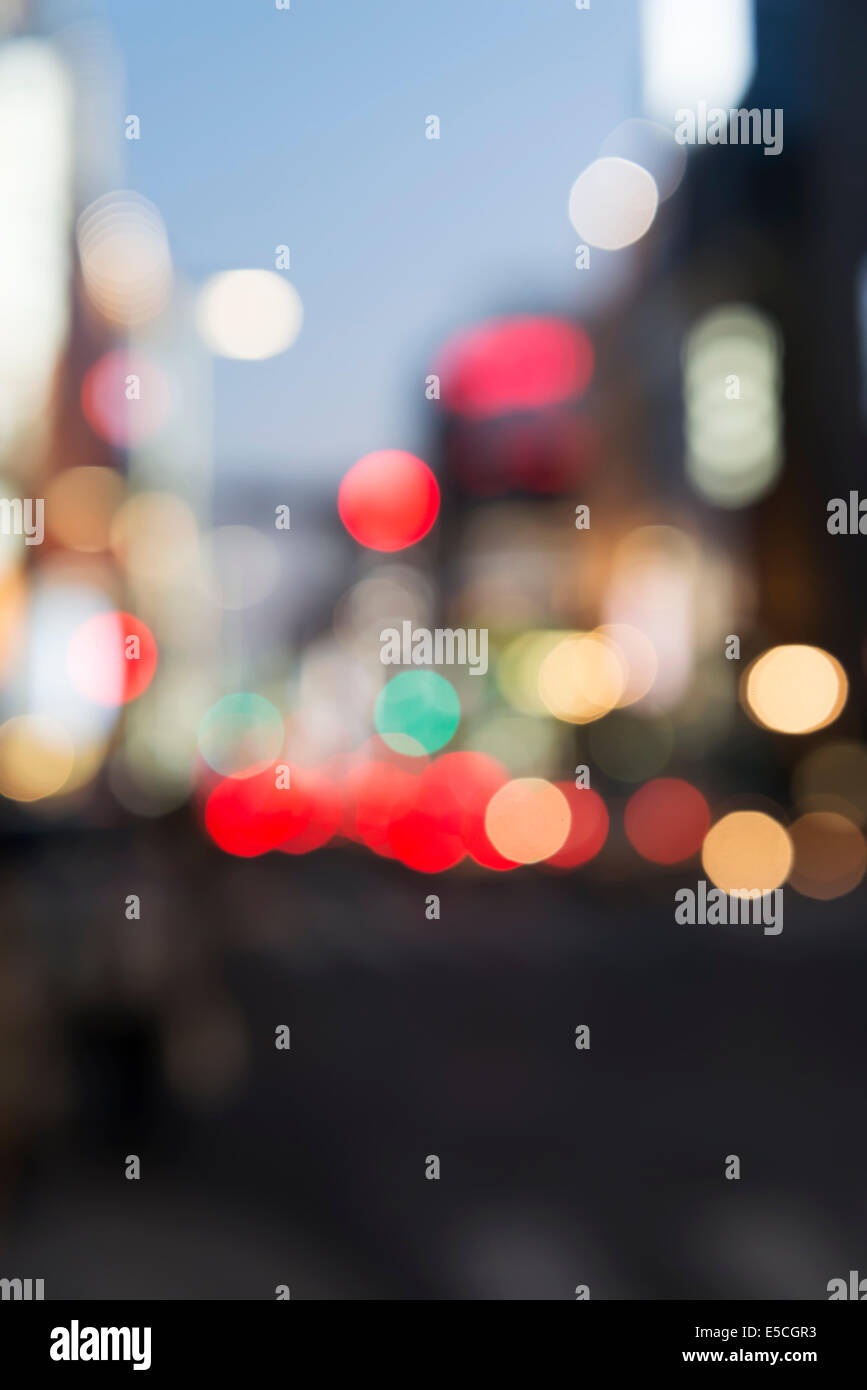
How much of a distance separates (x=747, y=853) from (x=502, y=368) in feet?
59.6

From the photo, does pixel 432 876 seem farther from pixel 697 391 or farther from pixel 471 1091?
pixel 697 391

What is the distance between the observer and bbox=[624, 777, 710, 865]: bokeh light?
16.1 metres

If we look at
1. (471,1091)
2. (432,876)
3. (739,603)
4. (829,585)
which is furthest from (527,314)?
(471,1091)

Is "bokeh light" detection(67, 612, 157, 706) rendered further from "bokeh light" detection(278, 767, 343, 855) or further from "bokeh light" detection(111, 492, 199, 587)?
"bokeh light" detection(278, 767, 343, 855)

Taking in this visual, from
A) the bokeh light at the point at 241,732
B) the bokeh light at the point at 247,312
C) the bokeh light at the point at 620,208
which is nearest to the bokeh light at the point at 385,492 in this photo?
the bokeh light at the point at 247,312

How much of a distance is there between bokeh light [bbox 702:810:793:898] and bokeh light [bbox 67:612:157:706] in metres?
7.04

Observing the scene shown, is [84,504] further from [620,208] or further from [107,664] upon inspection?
[620,208]

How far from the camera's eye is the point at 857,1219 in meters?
4.62

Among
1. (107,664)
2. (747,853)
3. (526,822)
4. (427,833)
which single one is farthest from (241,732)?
(107,664)

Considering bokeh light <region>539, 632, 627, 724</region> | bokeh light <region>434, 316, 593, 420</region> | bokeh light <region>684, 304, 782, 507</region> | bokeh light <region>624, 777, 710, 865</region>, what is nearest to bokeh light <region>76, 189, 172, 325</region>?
bokeh light <region>434, 316, 593, 420</region>

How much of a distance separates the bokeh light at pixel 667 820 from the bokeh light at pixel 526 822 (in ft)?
3.32

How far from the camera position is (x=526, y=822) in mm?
17984

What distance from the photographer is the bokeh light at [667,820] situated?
52.9ft
